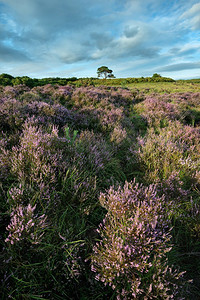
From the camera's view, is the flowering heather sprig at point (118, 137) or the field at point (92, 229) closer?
the field at point (92, 229)

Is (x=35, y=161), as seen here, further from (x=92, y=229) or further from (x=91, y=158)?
(x=92, y=229)

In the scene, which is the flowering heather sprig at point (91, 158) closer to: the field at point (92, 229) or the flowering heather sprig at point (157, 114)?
the field at point (92, 229)

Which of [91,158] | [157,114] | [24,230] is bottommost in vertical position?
[24,230]

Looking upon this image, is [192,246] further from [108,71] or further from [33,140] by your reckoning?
[108,71]

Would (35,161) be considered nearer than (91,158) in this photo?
Yes

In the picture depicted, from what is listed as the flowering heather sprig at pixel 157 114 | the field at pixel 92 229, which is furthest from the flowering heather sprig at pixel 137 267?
the flowering heather sprig at pixel 157 114

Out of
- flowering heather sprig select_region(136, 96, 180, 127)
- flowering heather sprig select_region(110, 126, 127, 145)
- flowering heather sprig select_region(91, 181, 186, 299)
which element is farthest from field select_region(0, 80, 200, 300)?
flowering heather sprig select_region(136, 96, 180, 127)

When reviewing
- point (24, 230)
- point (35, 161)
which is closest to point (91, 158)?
point (35, 161)

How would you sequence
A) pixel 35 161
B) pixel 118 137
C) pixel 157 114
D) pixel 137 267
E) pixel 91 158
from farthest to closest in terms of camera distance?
pixel 157 114, pixel 118 137, pixel 91 158, pixel 35 161, pixel 137 267

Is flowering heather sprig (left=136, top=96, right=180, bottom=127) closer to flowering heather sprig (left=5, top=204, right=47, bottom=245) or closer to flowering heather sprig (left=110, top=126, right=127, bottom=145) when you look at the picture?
flowering heather sprig (left=110, top=126, right=127, bottom=145)

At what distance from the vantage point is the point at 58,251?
5.25 feet

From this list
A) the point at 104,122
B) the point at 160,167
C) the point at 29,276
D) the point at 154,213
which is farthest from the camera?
the point at 104,122

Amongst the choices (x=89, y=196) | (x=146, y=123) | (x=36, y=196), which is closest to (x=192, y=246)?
(x=89, y=196)

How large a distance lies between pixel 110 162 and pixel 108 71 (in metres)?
77.6
